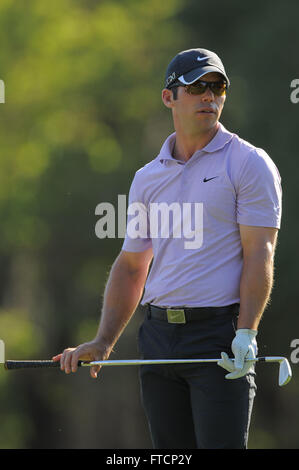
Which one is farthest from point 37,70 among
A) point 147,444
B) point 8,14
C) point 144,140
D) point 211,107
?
point 211,107

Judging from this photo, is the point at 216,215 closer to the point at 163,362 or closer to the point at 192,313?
the point at 192,313

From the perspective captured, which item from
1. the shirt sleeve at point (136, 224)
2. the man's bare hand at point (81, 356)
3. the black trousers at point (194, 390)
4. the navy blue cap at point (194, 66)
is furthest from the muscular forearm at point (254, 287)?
the navy blue cap at point (194, 66)

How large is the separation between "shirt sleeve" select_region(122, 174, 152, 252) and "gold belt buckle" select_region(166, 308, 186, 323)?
51 cm

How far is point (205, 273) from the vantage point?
429cm

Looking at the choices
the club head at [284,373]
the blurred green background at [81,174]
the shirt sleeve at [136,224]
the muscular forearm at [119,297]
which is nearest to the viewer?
the club head at [284,373]

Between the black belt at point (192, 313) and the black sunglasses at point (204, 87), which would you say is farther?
the black sunglasses at point (204, 87)

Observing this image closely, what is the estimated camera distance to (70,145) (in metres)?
19.6

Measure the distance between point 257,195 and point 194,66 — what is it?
2.24 feet

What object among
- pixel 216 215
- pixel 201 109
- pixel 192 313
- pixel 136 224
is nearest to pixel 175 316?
pixel 192 313

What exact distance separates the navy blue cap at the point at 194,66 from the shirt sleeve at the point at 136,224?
1.67 ft

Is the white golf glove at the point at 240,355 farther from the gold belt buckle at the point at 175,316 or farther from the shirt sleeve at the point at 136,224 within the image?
the shirt sleeve at the point at 136,224

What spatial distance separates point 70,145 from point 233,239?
15504 mm

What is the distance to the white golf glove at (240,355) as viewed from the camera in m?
4.02

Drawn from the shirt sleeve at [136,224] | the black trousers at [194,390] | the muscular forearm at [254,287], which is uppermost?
the shirt sleeve at [136,224]
